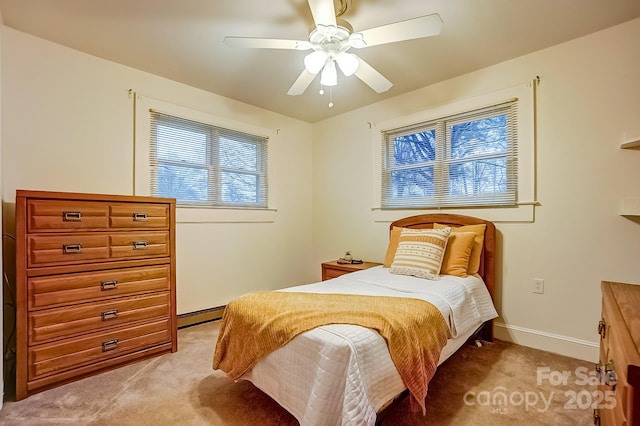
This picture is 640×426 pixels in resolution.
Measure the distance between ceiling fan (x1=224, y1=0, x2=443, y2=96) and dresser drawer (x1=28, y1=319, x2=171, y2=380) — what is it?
215 cm

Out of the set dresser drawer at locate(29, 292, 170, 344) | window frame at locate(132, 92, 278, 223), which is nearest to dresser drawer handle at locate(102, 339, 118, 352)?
dresser drawer at locate(29, 292, 170, 344)

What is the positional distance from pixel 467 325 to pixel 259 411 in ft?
4.74

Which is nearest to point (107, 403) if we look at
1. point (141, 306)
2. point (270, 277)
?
point (141, 306)

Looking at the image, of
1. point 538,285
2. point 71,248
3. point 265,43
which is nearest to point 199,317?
point 71,248

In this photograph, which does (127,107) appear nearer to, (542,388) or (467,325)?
(467,325)

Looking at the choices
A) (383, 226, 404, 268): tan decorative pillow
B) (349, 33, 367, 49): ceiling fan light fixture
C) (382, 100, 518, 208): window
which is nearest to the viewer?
(349, 33, 367, 49): ceiling fan light fixture

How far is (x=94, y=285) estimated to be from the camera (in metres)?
2.10

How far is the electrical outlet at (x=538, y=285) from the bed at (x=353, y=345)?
1.30 feet

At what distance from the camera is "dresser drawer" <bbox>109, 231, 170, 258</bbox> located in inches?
86.7

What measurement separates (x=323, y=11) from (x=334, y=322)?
1.62 meters

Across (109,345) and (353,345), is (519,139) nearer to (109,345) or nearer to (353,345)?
(353,345)

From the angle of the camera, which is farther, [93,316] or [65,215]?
[93,316]

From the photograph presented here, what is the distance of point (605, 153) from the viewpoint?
2221mm

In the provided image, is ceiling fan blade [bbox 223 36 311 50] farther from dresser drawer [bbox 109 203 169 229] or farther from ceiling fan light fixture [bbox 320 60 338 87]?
dresser drawer [bbox 109 203 169 229]
